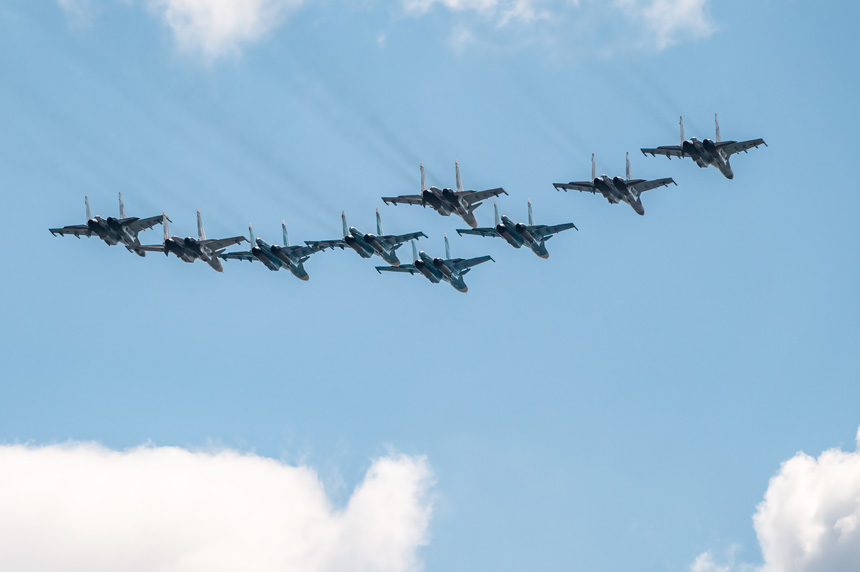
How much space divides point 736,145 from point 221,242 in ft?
171

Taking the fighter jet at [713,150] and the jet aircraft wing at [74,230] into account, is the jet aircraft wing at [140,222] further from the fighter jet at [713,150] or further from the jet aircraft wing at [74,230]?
the fighter jet at [713,150]

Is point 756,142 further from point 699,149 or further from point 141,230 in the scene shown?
point 141,230

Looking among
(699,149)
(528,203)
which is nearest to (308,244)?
(528,203)

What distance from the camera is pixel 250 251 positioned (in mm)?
121875

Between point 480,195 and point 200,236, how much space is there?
88.3ft

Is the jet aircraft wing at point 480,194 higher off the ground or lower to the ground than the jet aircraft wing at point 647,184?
lower

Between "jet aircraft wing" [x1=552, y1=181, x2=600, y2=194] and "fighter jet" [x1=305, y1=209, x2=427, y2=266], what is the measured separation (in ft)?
59.3

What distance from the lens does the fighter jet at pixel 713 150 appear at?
123 metres

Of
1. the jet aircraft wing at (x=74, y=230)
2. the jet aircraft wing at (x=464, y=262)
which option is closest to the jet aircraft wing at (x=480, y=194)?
the jet aircraft wing at (x=464, y=262)

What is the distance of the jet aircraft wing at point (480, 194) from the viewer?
118688mm

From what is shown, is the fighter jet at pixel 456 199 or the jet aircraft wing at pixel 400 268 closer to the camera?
the fighter jet at pixel 456 199

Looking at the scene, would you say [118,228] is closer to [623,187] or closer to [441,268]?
[441,268]

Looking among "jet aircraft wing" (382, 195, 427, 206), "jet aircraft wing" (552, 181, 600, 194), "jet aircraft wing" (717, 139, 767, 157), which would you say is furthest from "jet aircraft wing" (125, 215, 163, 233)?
"jet aircraft wing" (717, 139, 767, 157)

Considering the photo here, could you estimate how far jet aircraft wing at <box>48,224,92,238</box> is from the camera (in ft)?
388
